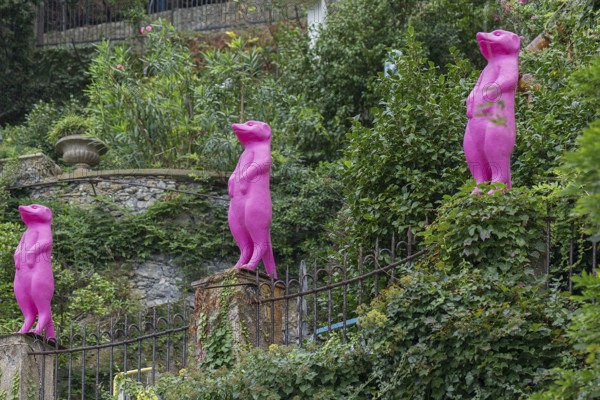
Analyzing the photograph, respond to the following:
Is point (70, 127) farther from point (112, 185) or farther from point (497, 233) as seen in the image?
point (497, 233)

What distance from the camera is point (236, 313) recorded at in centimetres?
909

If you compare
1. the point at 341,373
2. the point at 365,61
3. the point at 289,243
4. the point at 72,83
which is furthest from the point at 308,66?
the point at 341,373

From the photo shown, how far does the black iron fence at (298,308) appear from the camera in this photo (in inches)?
327

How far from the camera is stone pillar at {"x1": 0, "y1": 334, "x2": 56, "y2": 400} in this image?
10.0 m

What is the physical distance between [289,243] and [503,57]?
20.2 feet

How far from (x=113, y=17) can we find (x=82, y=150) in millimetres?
6834

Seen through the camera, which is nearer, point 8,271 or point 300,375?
point 300,375

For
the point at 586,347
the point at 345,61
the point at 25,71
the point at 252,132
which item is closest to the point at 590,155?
the point at 586,347

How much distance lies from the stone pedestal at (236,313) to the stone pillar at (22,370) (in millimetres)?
1605

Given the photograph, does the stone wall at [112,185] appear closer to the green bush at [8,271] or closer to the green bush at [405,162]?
the green bush at [8,271]

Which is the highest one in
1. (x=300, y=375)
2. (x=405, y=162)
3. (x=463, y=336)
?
(x=405, y=162)

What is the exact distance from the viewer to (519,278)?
26.7 feet

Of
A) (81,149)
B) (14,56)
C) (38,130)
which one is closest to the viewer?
(81,149)

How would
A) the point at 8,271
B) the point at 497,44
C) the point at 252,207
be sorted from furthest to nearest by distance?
the point at 8,271, the point at 252,207, the point at 497,44
